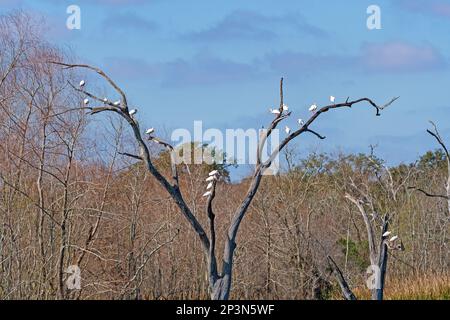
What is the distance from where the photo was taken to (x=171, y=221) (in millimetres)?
16578

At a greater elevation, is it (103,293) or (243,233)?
(243,233)

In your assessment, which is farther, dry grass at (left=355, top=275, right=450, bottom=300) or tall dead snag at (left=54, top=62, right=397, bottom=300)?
dry grass at (left=355, top=275, right=450, bottom=300)

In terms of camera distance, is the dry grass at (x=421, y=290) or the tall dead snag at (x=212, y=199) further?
the dry grass at (x=421, y=290)

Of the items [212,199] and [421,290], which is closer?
[212,199]

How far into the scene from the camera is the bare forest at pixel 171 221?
12.0 meters

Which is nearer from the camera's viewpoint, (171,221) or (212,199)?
(212,199)

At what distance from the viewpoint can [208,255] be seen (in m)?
10.1

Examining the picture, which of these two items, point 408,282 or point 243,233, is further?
point 243,233

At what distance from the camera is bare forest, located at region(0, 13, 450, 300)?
1204 cm

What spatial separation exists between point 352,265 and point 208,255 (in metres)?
9.79

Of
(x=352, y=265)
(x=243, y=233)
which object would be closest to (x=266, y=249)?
(x=243, y=233)
